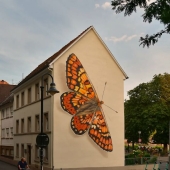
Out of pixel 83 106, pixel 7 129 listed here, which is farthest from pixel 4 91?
pixel 83 106

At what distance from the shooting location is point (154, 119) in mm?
53406

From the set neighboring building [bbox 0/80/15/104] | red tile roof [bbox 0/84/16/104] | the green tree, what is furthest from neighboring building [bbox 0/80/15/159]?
the green tree

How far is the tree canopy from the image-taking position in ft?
175

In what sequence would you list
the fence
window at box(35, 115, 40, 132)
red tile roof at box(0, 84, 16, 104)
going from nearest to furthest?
the fence, window at box(35, 115, 40, 132), red tile roof at box(0, 84, 16, 104)

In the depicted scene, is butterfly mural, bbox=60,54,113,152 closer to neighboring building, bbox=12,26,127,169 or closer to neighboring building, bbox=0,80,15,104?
neighboring building, bbox=12,26,127,169

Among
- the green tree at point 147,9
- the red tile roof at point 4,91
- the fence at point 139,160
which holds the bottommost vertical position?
the fence at point 139,160

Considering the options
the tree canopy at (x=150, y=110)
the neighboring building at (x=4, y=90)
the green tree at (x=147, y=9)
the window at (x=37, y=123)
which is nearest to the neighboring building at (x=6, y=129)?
the neighboring building at (x=4, y=90)

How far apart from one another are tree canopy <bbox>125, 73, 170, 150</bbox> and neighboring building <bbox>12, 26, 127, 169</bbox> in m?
25.4

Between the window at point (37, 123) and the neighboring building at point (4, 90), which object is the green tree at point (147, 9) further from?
the neighboring building at point (4, 90)

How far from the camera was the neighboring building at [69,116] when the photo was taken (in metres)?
26.3

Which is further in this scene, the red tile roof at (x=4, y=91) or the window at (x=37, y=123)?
the red tile roof at (x=4, y=91)

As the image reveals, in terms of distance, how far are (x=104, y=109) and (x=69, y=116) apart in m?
3.15

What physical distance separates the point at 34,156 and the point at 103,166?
6390 mm

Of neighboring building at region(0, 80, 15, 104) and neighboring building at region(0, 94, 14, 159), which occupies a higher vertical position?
neighboring building at region(0, 80, 15, 104)
